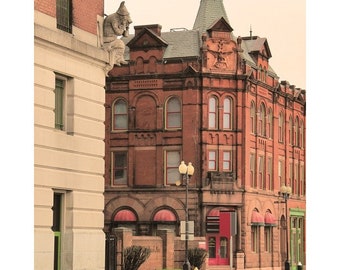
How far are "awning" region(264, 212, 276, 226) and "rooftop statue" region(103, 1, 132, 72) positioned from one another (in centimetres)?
757

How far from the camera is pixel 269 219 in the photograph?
28.2m

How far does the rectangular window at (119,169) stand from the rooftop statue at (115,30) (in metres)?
14.5

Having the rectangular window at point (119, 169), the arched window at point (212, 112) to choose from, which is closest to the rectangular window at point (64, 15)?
the rectangular window at point (119, 169)

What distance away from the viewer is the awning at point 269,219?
89.1ft

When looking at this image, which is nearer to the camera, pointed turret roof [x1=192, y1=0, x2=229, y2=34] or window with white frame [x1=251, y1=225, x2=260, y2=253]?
pointed turret roof [x1=192, y1=0, x2=229, y2=34]

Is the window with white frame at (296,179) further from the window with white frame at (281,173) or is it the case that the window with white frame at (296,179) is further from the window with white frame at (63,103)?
the window with white frame at (63,103)

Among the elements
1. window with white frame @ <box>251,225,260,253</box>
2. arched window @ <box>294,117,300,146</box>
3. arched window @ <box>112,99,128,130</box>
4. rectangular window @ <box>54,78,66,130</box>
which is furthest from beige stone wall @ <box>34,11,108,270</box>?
arched window @ <box>112,99,128,130</box>

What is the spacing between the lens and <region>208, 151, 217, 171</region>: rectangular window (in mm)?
38706

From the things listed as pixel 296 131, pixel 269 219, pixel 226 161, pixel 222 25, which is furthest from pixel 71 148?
pixel 226 161

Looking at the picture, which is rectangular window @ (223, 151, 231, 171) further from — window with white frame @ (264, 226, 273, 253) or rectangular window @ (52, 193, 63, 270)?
rectangular window @ (52, 193, 63, 270)
